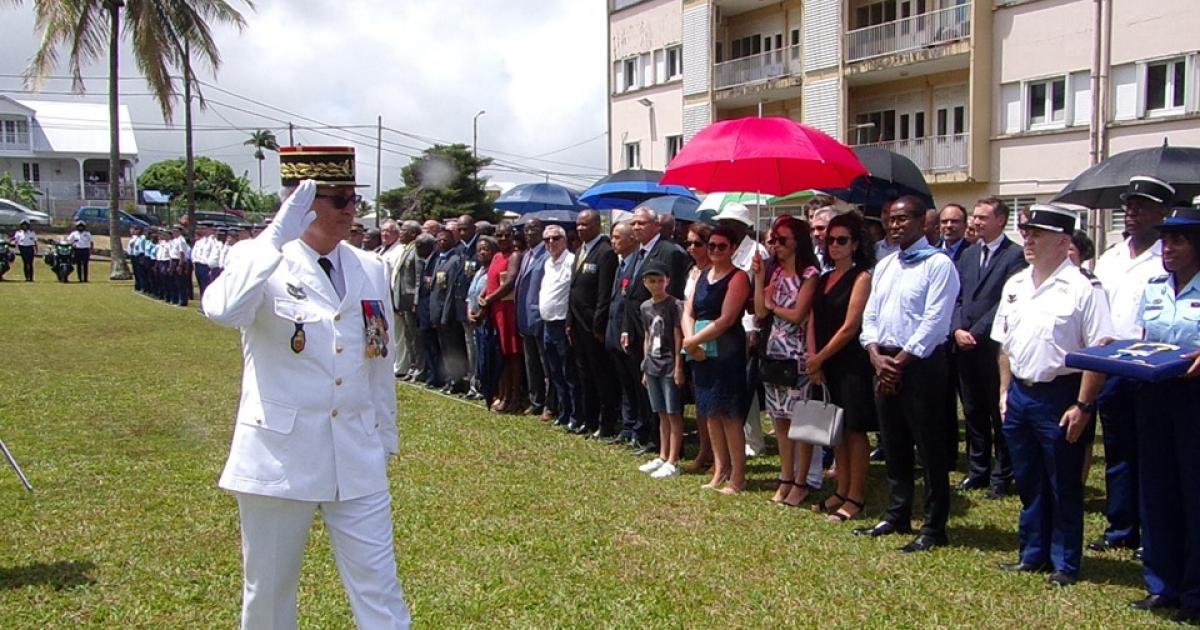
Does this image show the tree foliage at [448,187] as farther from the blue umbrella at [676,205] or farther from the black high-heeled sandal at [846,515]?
the black high-heeled sandal at [846,515]

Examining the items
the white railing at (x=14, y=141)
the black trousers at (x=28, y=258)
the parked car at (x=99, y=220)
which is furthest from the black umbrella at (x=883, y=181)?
the white railing at (x=14, y=141)

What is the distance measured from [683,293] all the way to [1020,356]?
11.9 ft

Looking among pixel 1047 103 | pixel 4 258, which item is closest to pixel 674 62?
pixel 1047 103

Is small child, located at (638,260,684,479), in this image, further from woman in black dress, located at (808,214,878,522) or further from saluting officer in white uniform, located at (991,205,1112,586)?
saluting officer in white uniform, located at (991,205,1112,586)

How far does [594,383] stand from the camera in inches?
400

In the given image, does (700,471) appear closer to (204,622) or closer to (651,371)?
(651,371)

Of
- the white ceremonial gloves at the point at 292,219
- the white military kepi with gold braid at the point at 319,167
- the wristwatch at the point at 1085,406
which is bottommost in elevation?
the wristwatch at the point at 1085,406

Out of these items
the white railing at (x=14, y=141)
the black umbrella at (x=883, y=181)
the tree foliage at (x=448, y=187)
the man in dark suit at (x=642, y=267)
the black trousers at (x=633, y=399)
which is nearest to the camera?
the man in dark suit at (x=642, y=267)

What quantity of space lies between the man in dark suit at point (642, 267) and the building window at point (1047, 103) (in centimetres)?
2124

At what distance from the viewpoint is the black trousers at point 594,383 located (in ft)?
32.8

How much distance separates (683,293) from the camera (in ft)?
29.0

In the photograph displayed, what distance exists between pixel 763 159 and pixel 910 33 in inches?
958

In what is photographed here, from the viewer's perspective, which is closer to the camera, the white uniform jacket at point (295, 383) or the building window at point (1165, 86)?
the white uniform jacket at point (295, 383)

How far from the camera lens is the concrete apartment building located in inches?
962
